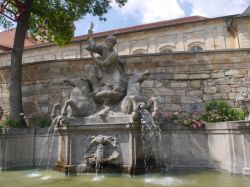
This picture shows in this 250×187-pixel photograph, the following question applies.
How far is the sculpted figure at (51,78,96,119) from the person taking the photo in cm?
669

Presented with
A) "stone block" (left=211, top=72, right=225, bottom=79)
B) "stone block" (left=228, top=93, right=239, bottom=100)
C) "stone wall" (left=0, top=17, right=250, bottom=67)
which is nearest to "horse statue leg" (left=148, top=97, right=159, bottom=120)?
"stone block" (left=211, top=72, right=225, bottom=79)

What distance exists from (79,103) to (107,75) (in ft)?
3.46

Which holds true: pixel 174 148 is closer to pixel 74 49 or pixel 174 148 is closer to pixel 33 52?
pixel 74 49

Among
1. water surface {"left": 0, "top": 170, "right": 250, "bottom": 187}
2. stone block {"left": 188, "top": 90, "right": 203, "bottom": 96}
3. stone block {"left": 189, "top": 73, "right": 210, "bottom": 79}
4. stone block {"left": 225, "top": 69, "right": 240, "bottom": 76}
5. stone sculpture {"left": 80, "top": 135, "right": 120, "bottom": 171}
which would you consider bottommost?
water surface {"left": 0, "top": 170, "right": 250, "bottom": 187}

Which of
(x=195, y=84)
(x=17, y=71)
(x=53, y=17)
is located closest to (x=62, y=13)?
(x=53, y=17)

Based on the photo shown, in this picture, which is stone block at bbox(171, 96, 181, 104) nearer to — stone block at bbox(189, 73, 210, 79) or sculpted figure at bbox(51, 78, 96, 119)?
stone block at bbox(189, 73, 210, 79)

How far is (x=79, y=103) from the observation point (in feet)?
22.4

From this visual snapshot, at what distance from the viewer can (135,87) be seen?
691 centimetres

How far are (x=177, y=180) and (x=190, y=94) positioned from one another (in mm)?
6727

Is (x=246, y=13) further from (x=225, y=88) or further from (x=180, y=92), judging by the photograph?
(x=180, y=92)

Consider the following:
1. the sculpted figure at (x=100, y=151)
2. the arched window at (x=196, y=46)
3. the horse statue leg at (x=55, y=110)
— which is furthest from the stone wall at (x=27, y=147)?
the arched window at (x=196, y=46)

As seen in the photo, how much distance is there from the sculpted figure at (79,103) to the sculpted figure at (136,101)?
2.86 feet

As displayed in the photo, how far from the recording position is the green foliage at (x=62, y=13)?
12.3m

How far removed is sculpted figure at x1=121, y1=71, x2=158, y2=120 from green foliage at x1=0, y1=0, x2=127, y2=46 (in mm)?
6676
